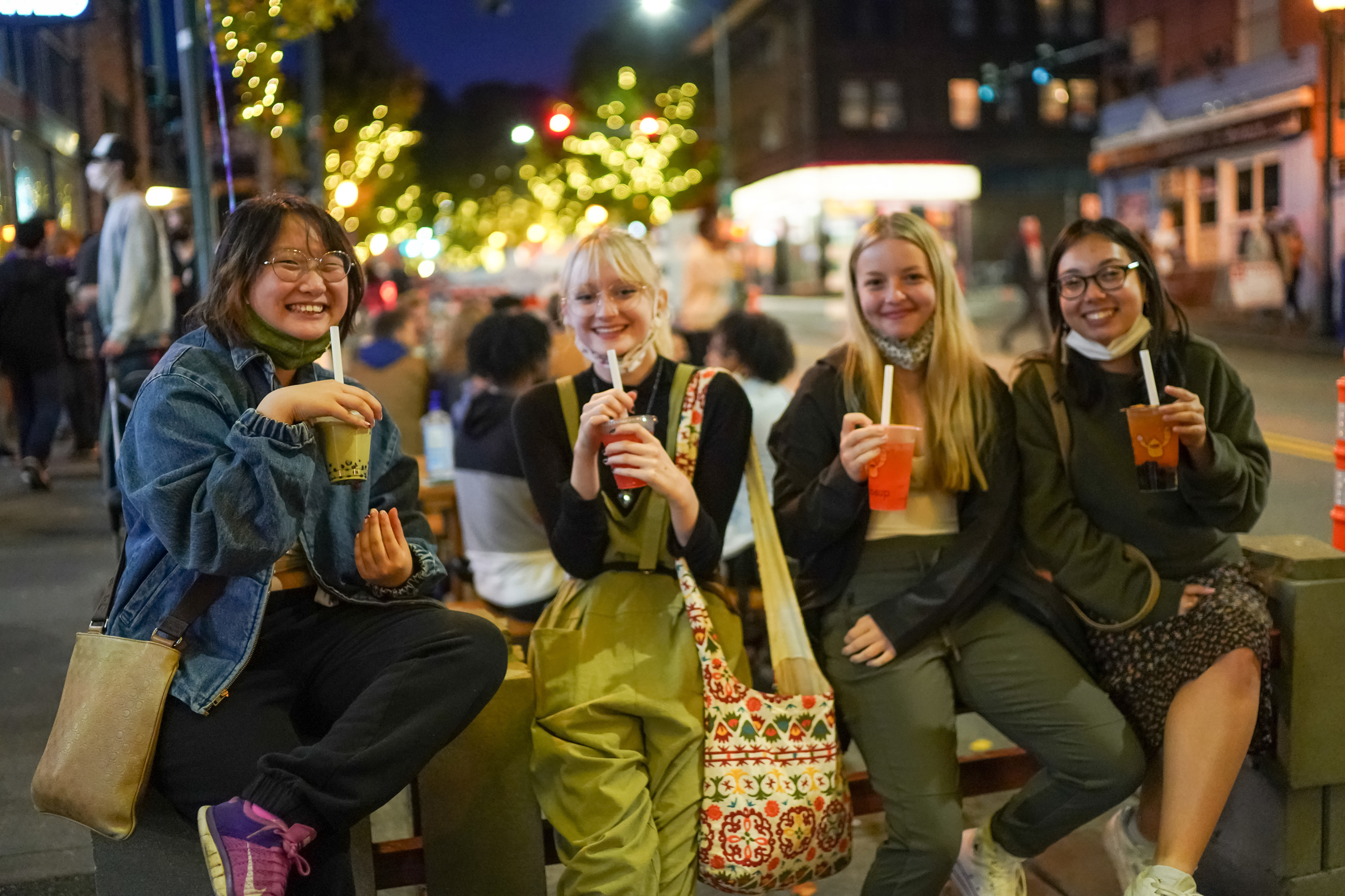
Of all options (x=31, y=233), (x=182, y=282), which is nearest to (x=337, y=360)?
(x=182, y=282)

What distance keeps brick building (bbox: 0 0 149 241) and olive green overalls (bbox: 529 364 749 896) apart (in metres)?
9.85

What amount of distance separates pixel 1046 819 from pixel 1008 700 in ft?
0.99

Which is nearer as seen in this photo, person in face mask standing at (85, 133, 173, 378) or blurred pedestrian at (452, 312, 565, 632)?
blurred pedestrian at (452, 312, 565, 632)

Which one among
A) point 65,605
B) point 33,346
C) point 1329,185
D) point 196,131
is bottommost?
point 65,605

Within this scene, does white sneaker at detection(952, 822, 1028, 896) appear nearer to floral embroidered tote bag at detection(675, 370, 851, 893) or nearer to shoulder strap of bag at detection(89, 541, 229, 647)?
floral embroidered tote bag at detection(675, 370, 851, 893)

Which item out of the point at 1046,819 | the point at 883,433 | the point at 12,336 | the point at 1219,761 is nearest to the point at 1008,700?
the point at 1046,819

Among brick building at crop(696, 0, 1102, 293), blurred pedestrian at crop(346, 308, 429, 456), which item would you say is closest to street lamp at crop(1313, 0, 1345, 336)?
blurred pedestrian at crop(346, 308, 429, 456)

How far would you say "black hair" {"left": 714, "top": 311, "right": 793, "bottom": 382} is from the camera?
4.98 metres

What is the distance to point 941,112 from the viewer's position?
43719 mm

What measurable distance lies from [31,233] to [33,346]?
0.90 metres

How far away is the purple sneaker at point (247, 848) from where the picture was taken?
89.1 inches

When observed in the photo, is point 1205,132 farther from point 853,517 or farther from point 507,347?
point 853,517

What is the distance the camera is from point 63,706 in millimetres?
2428

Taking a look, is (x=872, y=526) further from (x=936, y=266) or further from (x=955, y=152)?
(x=955, y=152)
